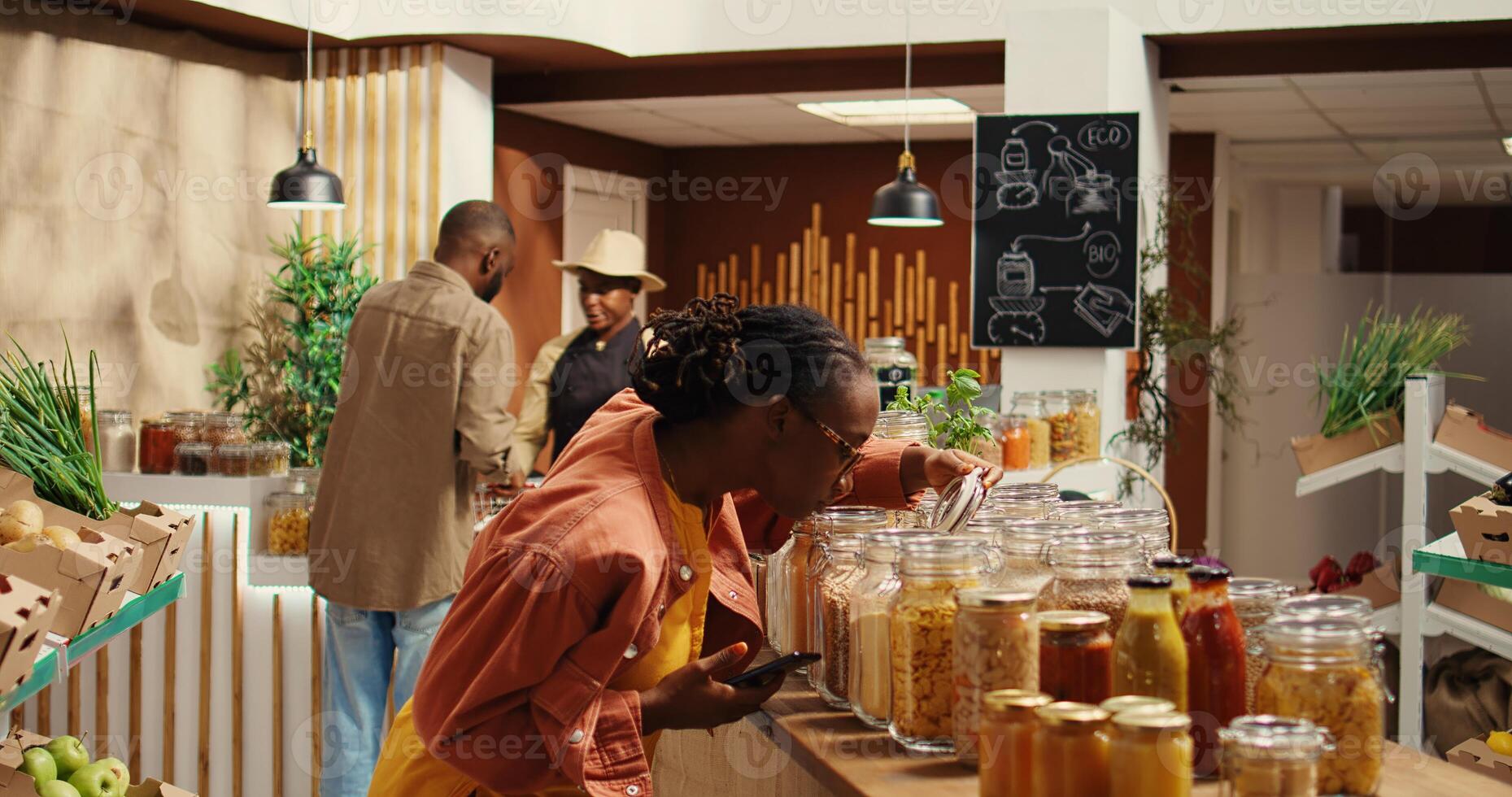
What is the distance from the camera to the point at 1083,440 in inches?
180

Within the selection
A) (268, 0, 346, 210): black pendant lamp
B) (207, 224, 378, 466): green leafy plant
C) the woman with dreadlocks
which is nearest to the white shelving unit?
the woman with dreadlocks

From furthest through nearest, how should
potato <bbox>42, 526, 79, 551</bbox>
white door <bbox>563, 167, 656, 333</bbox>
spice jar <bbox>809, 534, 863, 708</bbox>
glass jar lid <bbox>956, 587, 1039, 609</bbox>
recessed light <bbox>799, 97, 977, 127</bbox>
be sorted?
white door <bbox>563, 167, 656, 333</bbox>
recessed light <bbox>799, 97, 977, 127</bbox>
potato <bbox>42, 526, 79, 551</bbox>
spice jar <bbox>809, 534, 863, 708</bbox>
glass jar lid <bbox>956, 587, 1039, 609</bbox>

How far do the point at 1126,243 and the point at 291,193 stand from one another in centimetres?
321

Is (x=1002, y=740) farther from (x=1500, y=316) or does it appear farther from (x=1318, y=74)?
(x=1500, y=316)

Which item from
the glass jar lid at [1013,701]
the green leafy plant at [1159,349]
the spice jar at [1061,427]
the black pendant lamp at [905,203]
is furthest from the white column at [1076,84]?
the glass jar lid at [1013,701]

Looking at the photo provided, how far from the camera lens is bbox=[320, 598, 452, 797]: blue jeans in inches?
139

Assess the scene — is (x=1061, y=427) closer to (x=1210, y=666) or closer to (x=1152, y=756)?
(x=1210, y=666)

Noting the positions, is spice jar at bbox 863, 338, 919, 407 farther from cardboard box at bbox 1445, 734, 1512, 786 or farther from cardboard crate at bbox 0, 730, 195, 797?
cardboard crate at bbox 0, 730, 195, 797

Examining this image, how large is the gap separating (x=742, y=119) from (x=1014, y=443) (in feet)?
12.4

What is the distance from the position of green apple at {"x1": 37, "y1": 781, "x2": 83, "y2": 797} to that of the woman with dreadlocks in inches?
34.9

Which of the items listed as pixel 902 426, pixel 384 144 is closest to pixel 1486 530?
pixel 902 426

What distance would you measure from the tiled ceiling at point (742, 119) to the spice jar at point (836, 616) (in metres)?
4.77

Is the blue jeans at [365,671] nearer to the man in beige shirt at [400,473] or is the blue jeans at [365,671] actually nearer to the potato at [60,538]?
the man in beige shirt at [400,473]

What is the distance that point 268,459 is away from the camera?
4.20m
